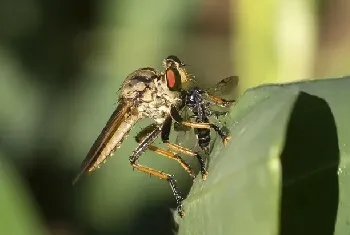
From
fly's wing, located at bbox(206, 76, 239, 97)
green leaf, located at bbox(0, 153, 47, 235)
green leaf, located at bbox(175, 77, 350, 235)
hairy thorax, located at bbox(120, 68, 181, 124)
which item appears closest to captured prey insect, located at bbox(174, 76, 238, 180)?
fly's wing, located at bbox(206, 76, 239, 97)

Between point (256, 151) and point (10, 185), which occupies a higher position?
point (256, 151)

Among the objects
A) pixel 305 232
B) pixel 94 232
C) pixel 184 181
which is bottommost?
pixel 94 232

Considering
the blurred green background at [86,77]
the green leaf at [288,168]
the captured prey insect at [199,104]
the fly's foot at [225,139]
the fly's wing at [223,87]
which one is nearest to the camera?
the green leaf at [288,168]

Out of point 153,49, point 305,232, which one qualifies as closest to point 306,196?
point 305,232

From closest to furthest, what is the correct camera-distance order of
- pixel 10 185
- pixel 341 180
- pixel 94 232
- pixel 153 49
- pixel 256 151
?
pixel 256 151 → pixel 341 180 → pixel 10 185 → pixel 94 232 → pixel 153 49

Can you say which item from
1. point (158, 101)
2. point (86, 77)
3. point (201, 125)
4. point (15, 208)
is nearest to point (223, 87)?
point (201, 125)

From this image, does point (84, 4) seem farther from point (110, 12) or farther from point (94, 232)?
point (94, 232)

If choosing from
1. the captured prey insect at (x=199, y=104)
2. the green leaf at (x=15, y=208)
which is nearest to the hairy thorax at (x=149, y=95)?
the captured prey insect at (x=199, y=104)

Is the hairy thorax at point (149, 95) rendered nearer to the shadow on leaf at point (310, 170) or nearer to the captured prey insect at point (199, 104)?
the captured prey insect at point (199, 104)
